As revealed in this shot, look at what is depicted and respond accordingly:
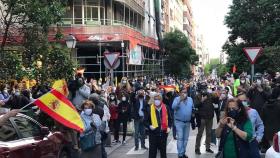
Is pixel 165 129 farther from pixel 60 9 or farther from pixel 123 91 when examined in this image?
pixel 123 91

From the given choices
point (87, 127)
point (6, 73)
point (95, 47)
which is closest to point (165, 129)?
point (87, 127)

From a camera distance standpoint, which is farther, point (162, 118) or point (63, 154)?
point (162, 118)

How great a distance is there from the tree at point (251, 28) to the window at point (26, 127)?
120 feet

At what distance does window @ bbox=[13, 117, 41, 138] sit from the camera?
352 inches

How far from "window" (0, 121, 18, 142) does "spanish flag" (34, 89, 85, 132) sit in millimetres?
550

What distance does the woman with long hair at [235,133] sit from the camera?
761cm

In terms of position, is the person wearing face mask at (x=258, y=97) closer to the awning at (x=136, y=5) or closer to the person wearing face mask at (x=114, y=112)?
the person wearing face mask at (x=114, y=112)

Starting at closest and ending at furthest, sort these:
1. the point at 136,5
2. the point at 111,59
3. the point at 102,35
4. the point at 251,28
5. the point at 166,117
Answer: the point at 166,117
the point at 111,59
the point at 102,35
the point at 136,5
the point at 251,28

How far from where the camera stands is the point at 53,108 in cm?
875

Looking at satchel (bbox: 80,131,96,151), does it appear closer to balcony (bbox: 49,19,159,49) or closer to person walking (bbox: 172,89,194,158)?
person walking (bbox: 172,89,194,158)

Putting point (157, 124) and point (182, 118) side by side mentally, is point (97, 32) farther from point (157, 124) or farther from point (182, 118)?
point (157, 124)

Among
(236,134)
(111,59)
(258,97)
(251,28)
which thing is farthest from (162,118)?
(251,28)

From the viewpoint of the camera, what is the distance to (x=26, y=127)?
9.22 meters

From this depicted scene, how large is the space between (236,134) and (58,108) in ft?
9.66
